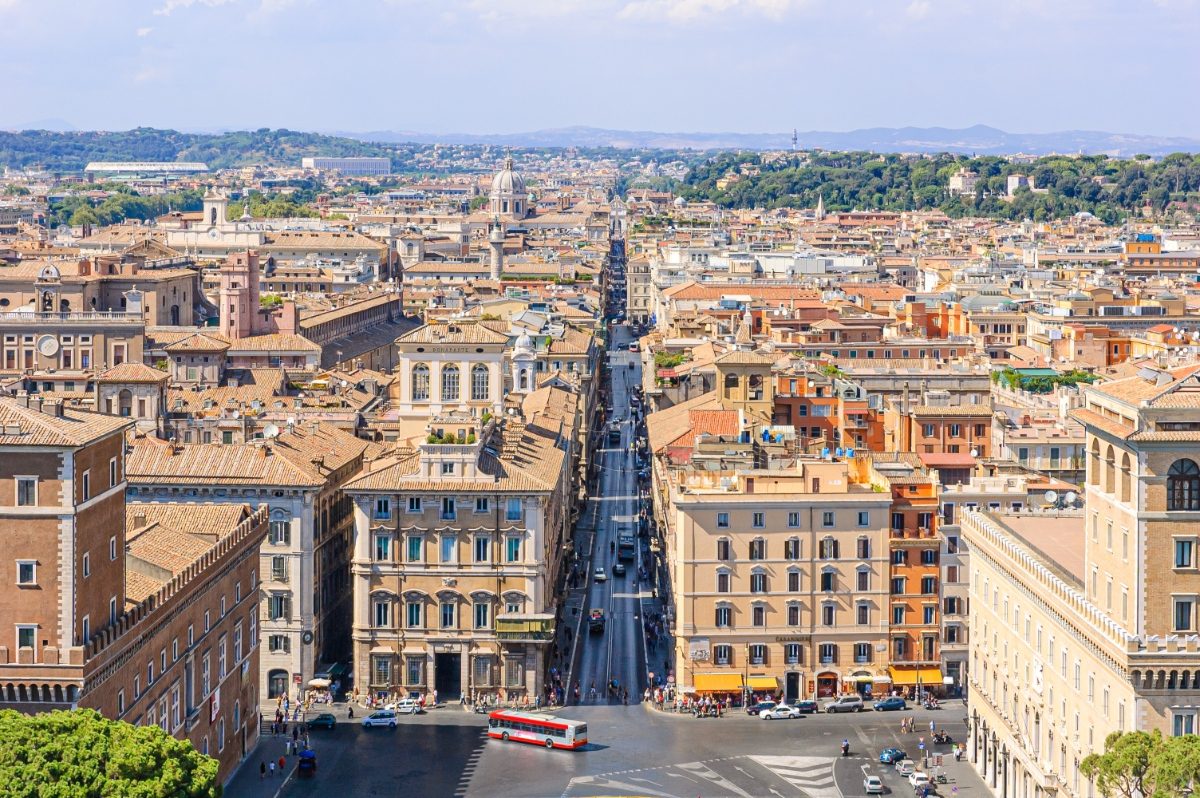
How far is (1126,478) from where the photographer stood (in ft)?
165

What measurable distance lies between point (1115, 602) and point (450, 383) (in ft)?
127

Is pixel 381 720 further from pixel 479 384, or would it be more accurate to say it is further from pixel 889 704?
pixel 479 384

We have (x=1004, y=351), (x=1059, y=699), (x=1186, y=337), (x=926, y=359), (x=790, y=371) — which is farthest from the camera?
(x=1004, y=351)

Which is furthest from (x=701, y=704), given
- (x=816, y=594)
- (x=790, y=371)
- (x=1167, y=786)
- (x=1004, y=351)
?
(x=1004, y=351)

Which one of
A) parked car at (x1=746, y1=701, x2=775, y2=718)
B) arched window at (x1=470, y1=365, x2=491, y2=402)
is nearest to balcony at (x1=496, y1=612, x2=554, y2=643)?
parked car at (x1=746, y1=701, x2=775, y2=718)

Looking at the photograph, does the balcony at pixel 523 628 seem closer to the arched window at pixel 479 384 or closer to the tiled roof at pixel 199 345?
the arched window at pixel 479 384

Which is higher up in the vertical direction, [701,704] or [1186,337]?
[1186,337]

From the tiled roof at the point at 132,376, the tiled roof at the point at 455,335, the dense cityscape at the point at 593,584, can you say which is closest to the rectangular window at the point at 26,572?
the dense cityscape at the point at 593,584

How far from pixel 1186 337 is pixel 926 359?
1699 centimetres

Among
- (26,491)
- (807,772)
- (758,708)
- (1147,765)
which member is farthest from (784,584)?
(26,491)

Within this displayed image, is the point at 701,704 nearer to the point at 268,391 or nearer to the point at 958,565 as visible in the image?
the point at 958,565

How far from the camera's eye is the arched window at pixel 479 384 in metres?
84.6

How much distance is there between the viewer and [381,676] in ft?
233

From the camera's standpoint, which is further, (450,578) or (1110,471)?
(450,578)
